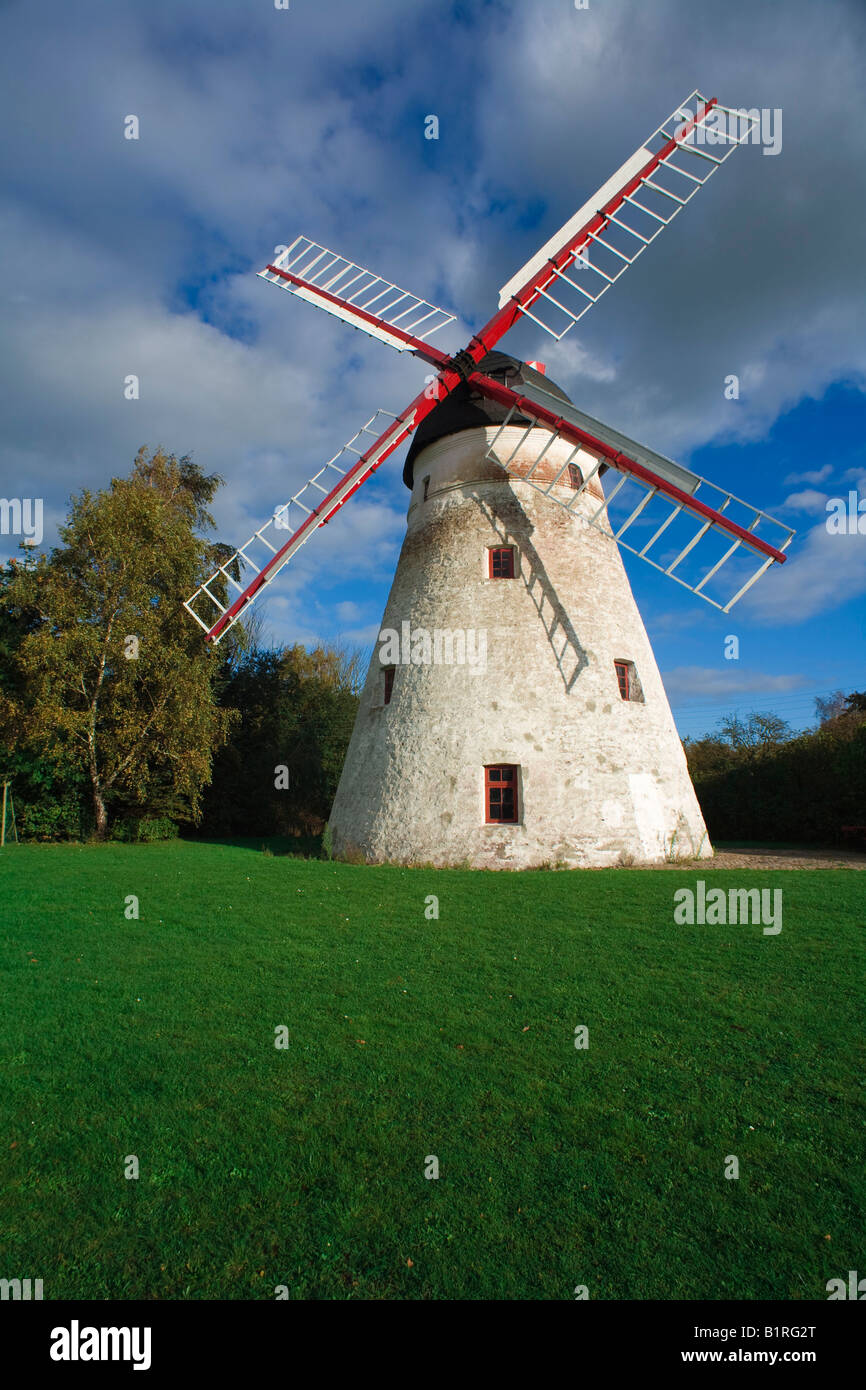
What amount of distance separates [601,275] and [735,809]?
17.8m

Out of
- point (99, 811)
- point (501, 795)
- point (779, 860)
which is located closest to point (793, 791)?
point (779, 860)

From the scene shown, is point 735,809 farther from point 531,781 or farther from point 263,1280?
point 263,1280

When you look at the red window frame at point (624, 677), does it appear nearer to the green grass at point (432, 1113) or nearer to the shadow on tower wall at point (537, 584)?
the shadow on tower wall at point (537, 584)

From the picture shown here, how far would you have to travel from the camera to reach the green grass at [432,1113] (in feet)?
9.72

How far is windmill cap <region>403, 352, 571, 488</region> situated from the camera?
15742mm

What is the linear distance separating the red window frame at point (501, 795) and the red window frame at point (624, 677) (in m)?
3.41

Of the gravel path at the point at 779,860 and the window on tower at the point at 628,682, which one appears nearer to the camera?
the gravel path at the point at 779,860

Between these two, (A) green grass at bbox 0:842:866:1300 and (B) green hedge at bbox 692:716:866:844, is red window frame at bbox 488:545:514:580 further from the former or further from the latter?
(B) green hedge at bbox 692:716:866:844

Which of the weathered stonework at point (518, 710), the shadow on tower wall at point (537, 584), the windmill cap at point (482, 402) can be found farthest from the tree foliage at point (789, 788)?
the windmill cap at point (482, 402)

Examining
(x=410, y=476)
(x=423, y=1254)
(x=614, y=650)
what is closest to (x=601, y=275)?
(x=410, y=476)

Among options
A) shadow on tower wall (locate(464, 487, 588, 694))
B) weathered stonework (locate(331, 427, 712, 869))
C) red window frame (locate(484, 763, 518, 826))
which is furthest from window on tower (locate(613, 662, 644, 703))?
red window frame (locate(484, 763, 518, 826))

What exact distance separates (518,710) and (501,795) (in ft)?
6.03
